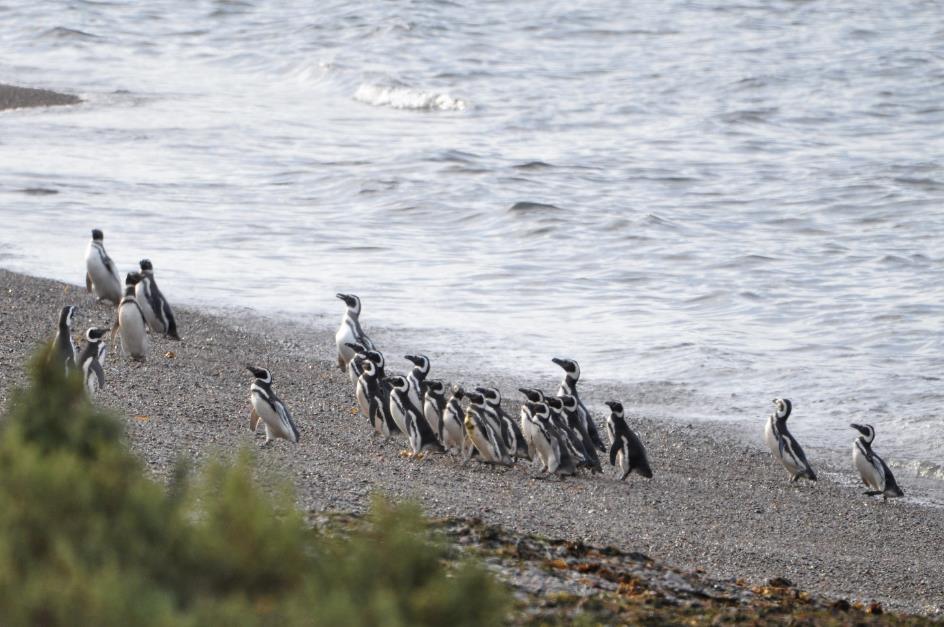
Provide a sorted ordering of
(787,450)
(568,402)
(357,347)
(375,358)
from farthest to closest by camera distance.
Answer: (357,347)
(375,358)
(568,402)
(787,450)

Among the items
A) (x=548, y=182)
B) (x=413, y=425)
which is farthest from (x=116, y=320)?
(x=548, y=182)

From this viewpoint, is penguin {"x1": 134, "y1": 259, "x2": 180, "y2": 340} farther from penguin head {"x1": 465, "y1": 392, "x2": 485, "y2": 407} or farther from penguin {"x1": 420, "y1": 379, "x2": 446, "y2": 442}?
penguin head {"x1": 465, "y1": 392, "x2": 485, "y2": 407}

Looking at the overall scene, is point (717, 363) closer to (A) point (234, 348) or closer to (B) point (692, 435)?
(B) point (692, 435)

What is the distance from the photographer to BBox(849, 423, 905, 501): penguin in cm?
1088

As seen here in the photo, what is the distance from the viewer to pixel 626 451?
10.5 metres

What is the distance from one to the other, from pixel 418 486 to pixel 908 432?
237 inches

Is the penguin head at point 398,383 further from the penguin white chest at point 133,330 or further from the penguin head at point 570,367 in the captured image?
the penguin white chest at point 133,330

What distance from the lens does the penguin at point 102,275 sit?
14.1 metres

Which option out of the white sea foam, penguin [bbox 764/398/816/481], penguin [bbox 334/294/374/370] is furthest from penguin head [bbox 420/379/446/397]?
the white sea foam

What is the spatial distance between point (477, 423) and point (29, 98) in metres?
22.3

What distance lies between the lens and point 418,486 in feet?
29.3

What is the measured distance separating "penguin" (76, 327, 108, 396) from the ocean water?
15.1ft

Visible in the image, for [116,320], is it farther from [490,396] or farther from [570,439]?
[570,439]

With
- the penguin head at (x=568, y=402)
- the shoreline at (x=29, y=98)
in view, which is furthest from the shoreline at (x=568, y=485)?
the shoreline at (x=29, y=98)
